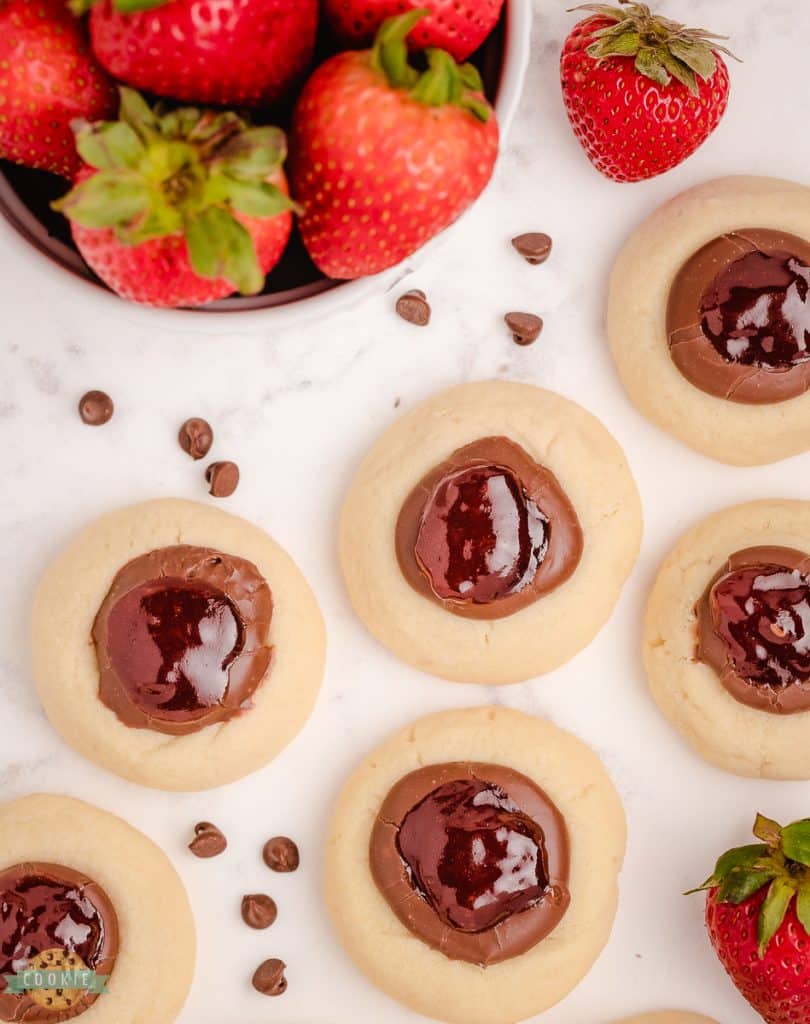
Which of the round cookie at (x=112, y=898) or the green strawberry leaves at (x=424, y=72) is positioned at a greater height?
the green strawberry leaves at (x=424, y=72)

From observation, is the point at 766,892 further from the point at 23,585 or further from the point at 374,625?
the point at 23,585

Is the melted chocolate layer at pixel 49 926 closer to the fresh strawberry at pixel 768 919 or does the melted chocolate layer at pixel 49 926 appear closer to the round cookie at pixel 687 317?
the fresh strawberry at pixel 768 919

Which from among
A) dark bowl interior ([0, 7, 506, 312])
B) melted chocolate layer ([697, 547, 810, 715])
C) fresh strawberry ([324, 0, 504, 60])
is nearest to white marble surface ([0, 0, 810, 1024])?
melted chocolate layer ([697, 547, 810, 715])

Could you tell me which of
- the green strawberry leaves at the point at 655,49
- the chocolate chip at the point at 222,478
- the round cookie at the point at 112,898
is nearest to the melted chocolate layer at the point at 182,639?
the chocolate chip at the point at 222,478

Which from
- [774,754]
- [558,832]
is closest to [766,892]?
[774,754]

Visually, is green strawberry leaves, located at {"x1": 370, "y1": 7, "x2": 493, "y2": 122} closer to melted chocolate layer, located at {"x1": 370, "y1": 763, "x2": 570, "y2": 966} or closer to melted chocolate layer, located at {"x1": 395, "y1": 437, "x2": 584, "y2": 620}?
melted chocolate layer, located at {"x1": 395, "y1": 437, "x2": 584, "y2": 620}
